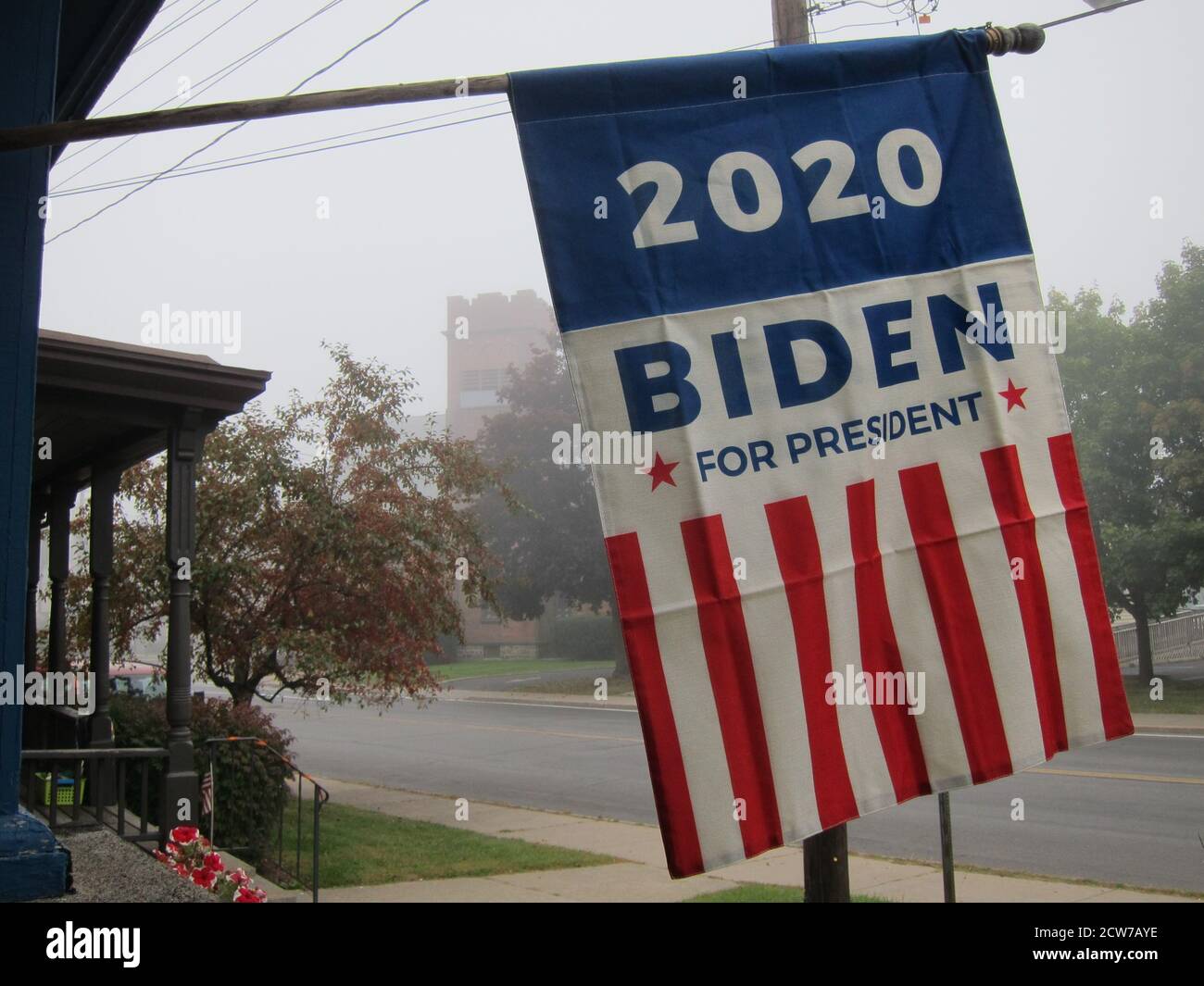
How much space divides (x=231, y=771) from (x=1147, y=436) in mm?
21168

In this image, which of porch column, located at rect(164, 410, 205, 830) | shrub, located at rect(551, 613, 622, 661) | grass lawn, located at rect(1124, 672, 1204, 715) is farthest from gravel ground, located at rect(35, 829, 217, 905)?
shrub, located at rect(551, 613, 622, 661)

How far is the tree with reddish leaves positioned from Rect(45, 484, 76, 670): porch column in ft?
2.22

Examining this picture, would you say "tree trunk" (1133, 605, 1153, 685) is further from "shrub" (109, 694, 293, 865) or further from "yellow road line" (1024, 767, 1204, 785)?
"shrub" (109, 694, 293, 865)

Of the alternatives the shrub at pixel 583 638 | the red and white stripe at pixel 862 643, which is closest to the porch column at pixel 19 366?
the red and white stripe at pixel 862 643

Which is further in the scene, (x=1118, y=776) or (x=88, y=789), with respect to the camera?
(x=1118, y=776)

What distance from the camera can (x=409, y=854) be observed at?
11.3m

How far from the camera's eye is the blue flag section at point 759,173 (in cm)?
340

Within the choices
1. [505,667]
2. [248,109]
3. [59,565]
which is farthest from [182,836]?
[505,667]

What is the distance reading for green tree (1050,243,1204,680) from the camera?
2314 centimetres

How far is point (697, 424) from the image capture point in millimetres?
3354

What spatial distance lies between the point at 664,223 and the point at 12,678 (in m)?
2.82

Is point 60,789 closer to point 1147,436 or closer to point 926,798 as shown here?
point 926,798
